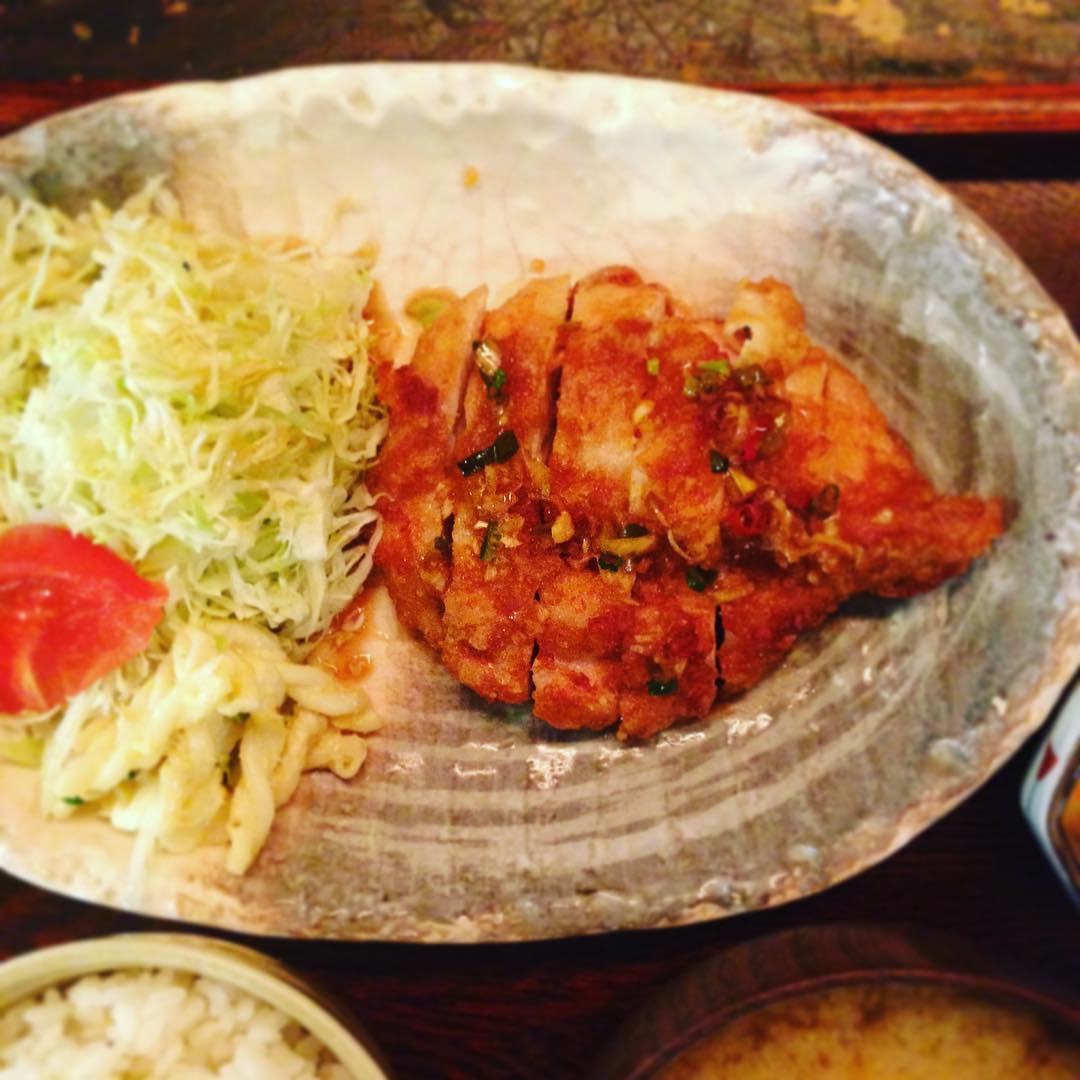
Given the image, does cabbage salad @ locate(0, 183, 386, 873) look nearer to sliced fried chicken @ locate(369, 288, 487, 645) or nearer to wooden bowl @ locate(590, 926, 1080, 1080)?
sliced fried chicken @ locate(369, 288, 487, 645)

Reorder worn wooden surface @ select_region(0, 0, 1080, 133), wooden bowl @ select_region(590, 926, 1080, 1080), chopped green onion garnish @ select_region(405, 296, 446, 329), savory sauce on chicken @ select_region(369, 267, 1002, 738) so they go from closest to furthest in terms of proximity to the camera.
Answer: wooden bowl @ select_region(590, 926, 1080, 1080), savory sauce on chicken @ select_region(369, 267, 1002, 738), chopped green onion garnish @ select_region(405, 296, 446, 329), worn wooden surface @ select_region(0, 0, 1080, 133)

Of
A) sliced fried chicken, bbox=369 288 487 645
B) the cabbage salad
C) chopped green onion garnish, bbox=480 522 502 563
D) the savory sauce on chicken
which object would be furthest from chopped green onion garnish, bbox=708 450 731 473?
the cabbage salad

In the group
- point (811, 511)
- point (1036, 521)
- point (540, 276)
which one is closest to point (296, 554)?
point (540, 276)

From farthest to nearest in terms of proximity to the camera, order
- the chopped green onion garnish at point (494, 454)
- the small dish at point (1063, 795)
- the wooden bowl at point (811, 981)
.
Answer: the chopped green onion garnish at point (494, 454) → the small dish at point (1063, 795) → the wooden bowl at point (811, 981)

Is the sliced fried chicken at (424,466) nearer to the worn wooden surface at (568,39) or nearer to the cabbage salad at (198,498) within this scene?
the cabbage salad at (198,498)

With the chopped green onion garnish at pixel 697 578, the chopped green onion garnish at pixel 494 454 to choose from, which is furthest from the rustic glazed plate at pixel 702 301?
the chopped green onion garnish at pixel 494 454
